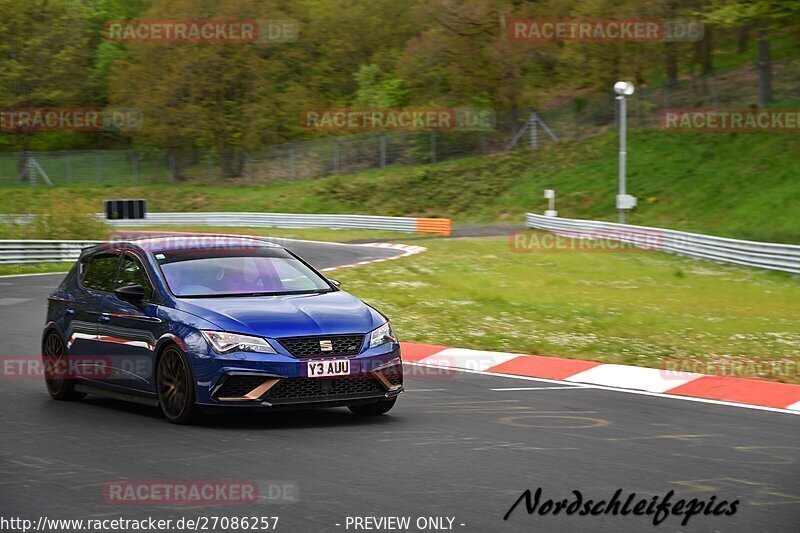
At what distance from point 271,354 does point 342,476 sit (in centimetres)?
188

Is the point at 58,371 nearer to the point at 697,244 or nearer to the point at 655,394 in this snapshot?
the point at 655,394

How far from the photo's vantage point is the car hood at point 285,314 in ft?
30.5

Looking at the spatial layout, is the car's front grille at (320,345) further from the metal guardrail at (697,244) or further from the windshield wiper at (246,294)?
the metal guardrail at (697,244)

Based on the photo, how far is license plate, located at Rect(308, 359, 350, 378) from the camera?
9.24 m

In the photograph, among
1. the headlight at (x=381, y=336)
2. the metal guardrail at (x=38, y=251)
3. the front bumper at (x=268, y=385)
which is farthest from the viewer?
the metal guardrail at (x=38, y=251)

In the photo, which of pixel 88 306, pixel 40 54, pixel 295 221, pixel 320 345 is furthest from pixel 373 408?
pixel 40 54

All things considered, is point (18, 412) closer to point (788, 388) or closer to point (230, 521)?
point (230, 521)

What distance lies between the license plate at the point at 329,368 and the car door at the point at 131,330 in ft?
4.74

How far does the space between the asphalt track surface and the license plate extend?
480 millimetres

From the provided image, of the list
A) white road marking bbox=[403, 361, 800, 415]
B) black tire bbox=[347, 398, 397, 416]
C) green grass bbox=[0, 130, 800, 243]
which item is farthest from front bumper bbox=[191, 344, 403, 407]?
green grass bbox=[0, 130, 800, 243]

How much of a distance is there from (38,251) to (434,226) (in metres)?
21.5

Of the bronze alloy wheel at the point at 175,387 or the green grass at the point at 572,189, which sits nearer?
the bronze alloy wheel at the point at 175,387

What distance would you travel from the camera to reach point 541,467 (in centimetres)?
787

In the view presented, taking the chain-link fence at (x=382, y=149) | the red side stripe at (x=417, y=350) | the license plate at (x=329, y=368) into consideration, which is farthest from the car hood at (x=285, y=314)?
the chain-link fence at (x=382, y=149)
